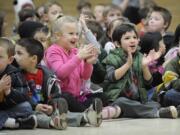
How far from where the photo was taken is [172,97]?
5.77 m

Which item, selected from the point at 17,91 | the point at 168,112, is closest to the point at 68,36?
the point at 17,91

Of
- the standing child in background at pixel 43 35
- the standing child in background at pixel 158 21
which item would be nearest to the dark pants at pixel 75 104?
the standing child in background at pixel 43 35

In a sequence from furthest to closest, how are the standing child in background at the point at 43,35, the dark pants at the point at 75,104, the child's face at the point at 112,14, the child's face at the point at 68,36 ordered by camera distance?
the child's face at the point at 112,14 < the standing child in background at the point at 43,35 < the child's face at the point at 68,36 < the dark pants at the point at 75,104

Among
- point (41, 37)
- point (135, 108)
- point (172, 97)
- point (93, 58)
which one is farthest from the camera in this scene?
point (41, 37)

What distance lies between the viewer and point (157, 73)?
247 inches

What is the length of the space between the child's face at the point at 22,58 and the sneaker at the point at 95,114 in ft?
2.17

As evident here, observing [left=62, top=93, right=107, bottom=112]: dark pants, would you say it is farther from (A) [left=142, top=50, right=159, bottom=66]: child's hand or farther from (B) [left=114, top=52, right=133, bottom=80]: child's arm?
(A) [left=142, top=50, right=159, bottom=66]: child's hand

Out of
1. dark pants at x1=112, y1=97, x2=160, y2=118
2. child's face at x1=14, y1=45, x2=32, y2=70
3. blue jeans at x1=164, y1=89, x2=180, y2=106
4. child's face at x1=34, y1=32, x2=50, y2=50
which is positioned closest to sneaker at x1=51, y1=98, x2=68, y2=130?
child's face at x1=14, y1=45, x2=32, y2=70

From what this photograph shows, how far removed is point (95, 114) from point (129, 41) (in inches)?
42.8

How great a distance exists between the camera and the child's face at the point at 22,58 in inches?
203

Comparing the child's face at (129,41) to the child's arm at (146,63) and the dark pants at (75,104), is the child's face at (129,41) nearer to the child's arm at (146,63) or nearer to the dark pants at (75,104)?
the child's arm at (146,63)

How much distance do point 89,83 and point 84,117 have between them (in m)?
0.68

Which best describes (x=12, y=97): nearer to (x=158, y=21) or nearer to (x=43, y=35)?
(x=43, y=35)

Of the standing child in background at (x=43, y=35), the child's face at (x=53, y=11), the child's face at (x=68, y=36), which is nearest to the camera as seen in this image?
the child's face at (x=68, y=36)
